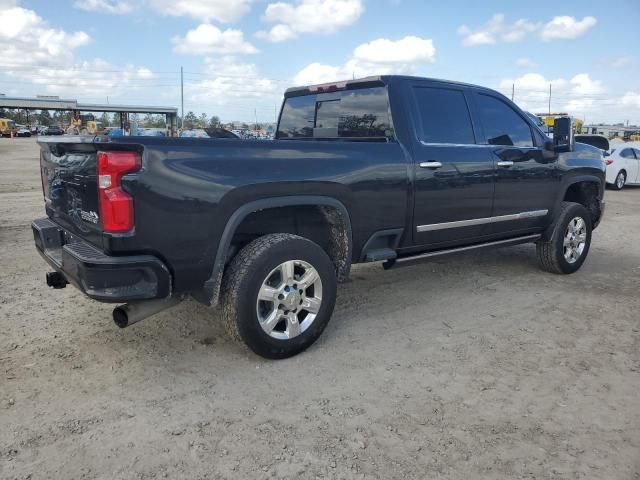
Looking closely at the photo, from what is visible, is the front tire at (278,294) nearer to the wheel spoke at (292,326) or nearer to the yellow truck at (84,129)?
the wheel spoke at (292,326)

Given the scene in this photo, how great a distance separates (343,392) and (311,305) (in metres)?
0.67

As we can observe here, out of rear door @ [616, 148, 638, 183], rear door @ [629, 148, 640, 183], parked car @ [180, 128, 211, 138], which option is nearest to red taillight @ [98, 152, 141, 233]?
parked car @ [180, 128, 211, 138]

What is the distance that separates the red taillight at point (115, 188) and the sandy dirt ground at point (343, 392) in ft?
3.49

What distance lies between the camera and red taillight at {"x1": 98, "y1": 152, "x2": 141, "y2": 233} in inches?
110

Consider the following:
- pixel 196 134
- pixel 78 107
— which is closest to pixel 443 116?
pixel 196 134

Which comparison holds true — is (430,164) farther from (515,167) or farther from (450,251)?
(515,167)

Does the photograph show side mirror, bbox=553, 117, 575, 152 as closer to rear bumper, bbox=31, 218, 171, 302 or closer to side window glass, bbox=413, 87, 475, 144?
side window glass, bbox=413, 87, 475, 144

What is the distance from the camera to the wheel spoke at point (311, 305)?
3.59m

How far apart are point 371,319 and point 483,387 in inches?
51.3

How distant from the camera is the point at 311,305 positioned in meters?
3.61

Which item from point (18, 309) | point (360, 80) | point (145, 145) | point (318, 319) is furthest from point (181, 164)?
point (18, 309)

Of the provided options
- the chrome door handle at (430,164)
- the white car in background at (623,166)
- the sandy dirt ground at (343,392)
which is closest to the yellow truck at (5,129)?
the white car in background at (623,166)

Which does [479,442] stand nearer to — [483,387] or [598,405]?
[483,387]

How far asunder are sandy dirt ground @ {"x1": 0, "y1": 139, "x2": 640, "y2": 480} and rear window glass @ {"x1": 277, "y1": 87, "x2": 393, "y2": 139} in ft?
5.07
